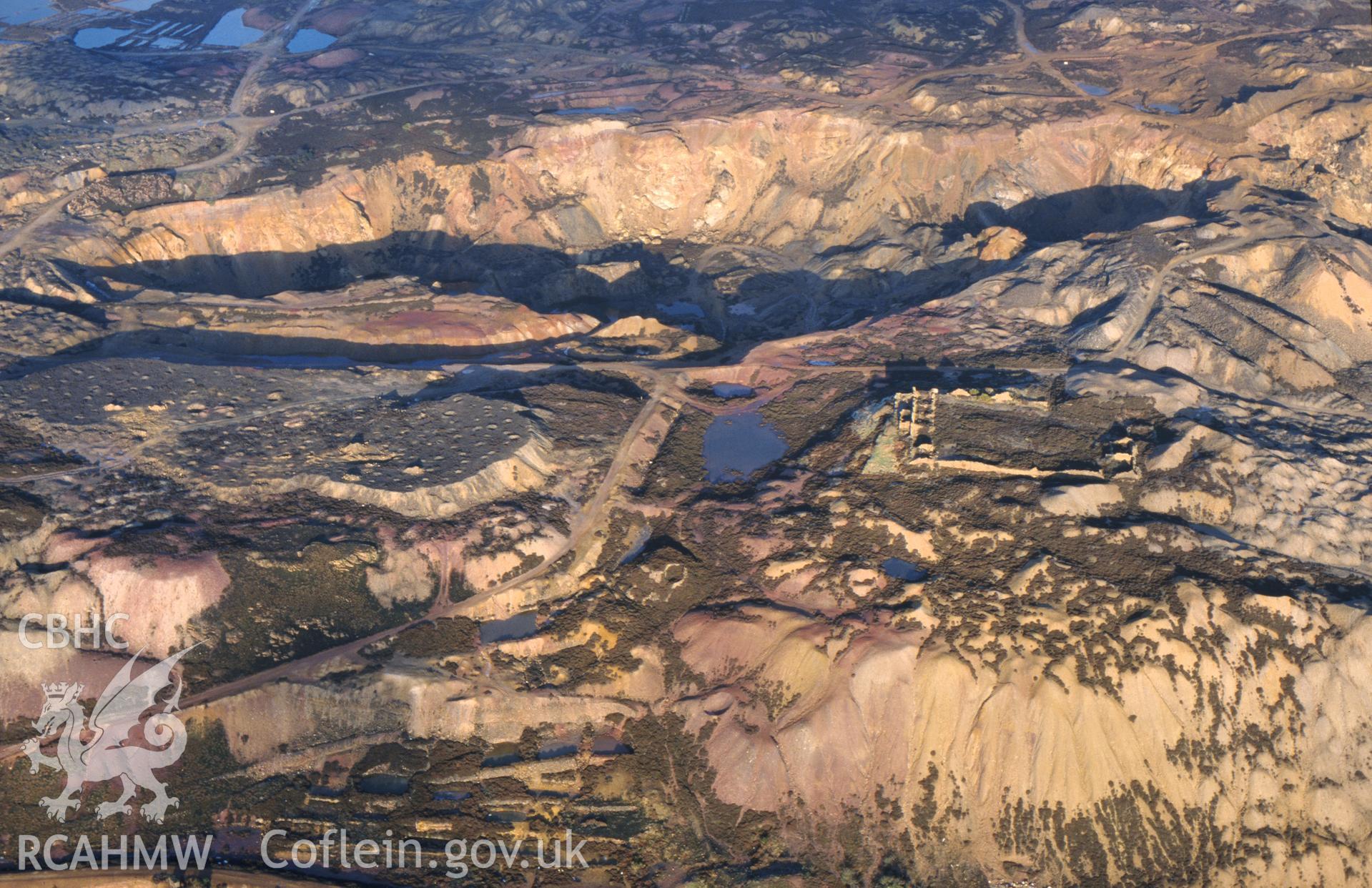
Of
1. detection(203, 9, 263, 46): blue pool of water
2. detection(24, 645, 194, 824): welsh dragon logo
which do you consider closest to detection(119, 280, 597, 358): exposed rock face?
detection(24, 645, 194, 824): welsh dragon logo

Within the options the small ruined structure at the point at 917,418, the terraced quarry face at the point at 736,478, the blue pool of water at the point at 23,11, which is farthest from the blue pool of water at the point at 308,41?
the small ruined structure at the point at 917,418

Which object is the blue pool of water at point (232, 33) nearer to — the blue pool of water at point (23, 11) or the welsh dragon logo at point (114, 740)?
the blue pool of water at point (23, 11)

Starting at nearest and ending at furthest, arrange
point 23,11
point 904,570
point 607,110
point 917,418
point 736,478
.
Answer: point 904,570
point 917,418
point 736,478
point 607,110
point 23,11

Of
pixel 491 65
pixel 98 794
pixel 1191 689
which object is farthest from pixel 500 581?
pixel 491 65

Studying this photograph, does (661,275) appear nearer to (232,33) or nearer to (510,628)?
(510,628)

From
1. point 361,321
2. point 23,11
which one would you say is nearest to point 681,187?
point 361,321

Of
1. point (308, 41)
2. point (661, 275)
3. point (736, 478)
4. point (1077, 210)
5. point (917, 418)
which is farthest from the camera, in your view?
point (308, 41)
